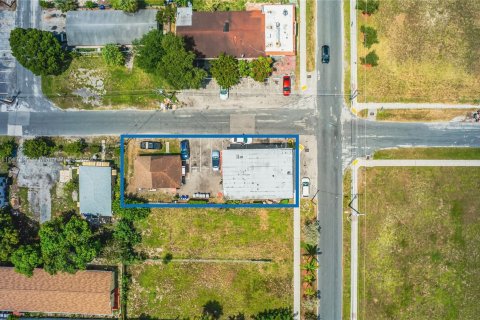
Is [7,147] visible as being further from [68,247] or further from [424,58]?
[424,58]

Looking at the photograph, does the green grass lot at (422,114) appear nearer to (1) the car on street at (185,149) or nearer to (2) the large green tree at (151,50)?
(1) the car on street at (185,149)

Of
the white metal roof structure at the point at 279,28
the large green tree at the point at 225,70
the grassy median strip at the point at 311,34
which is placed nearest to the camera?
the large green tree at the point at 225,70

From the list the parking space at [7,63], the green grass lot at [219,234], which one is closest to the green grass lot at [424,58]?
the green grass lot at [219,234]

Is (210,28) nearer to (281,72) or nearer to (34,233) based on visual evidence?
(281,72)

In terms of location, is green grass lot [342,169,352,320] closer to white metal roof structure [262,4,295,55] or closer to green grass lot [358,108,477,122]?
green grass lot [358,108,477,122]

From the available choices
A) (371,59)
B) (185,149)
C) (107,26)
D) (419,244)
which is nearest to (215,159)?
(185,149)

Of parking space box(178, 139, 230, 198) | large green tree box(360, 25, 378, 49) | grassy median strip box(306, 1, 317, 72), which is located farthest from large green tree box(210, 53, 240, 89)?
large green tree box(360, 25, 378, 49)
